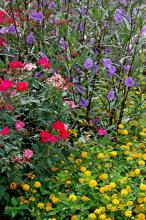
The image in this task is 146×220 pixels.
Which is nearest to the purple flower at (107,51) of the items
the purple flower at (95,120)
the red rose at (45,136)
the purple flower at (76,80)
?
the purple flower at (76,80)

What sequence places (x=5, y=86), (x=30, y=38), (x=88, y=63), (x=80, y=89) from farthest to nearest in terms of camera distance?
(x=80, y=89), (x=30, y=38), (x=88, y=63), (x=5, y=86)

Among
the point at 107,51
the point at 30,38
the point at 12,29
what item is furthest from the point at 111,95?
the point at 12,29

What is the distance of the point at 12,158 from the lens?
102 inches

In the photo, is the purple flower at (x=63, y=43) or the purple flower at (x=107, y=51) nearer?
the purple flower at (x=63, y=43)

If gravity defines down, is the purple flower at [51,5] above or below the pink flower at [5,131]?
above

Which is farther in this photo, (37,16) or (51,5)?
(51,5)

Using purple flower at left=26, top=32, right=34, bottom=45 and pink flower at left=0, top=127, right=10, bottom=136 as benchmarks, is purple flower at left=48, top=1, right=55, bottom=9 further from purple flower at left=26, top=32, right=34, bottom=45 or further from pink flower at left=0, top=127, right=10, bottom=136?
pink flower at left=0, top=127, right=10, bottom=136

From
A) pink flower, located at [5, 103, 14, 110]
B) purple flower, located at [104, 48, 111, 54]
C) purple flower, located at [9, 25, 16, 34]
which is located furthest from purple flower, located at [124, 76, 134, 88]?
pink flower, located at [5, 103, 14, 110]

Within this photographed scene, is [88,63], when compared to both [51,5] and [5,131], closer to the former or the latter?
[51,5]

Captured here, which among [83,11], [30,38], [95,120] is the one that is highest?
[83,11]

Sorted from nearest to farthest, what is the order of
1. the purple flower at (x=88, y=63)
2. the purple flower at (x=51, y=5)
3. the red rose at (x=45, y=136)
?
the red rose at (x=45, y=136)
the purple flower at (x=88, y=63)
the purple flower at (x=51, y=5)

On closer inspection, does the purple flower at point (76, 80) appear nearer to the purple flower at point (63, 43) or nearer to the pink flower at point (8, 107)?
the purple flower at point (63, 43)

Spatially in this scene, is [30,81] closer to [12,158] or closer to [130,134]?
[12,158]

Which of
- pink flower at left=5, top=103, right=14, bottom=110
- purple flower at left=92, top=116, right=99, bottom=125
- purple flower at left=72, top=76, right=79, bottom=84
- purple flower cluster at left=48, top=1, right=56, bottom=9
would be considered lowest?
purple flower at left=92, top=116, right=99, bottom=125
